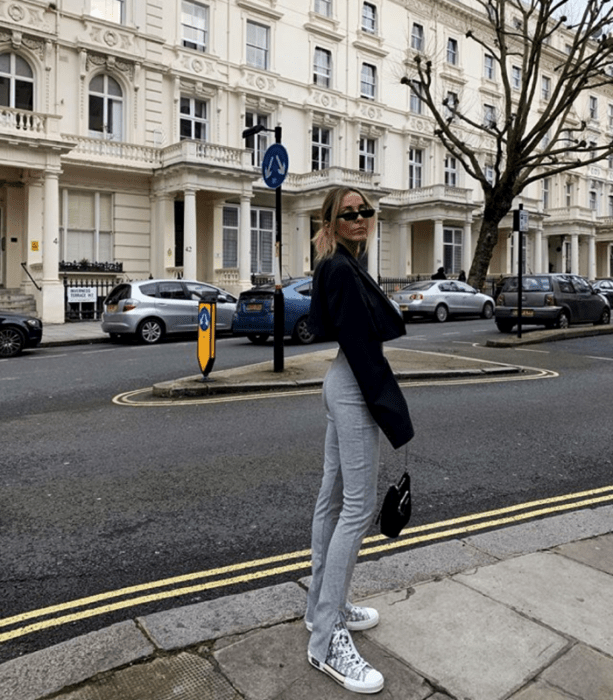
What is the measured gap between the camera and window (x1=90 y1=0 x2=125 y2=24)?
2547cm

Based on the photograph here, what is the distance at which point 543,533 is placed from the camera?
168 inches

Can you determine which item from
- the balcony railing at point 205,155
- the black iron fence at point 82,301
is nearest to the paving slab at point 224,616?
the black iron fence at point 82,301

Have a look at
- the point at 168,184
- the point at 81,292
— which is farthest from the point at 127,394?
the point at 168,184

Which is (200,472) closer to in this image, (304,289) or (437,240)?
(304,289)

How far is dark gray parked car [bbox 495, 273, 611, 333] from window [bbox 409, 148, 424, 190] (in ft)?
66.6

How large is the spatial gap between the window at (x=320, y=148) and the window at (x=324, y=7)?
5.56 m

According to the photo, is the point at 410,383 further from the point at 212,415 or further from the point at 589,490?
the point at 589,490

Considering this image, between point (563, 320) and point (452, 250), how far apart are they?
2043cm

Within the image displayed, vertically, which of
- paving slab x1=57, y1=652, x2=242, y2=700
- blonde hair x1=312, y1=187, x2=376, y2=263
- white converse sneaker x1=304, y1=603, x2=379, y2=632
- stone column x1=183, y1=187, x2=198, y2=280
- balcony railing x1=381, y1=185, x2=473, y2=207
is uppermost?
balcony railing x1=381, y1=185, x2=473, y2=207

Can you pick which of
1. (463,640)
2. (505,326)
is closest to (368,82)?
(505,326)

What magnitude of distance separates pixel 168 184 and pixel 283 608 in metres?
25.0

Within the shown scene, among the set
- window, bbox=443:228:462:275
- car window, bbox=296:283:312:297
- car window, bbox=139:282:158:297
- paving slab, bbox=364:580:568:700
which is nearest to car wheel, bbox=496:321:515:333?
car window, bbox=296:283:312:297

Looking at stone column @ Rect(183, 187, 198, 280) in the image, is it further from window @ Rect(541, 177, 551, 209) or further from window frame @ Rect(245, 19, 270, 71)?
window @ Rect(541, 177, 551, 209)

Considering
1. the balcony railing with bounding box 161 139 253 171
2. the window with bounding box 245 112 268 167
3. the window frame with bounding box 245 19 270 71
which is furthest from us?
the window with bounding box 245 112 268 167
